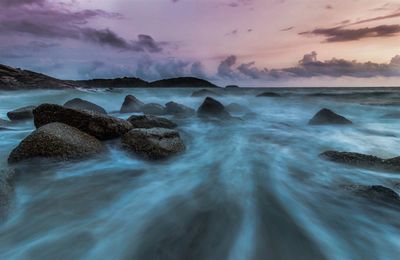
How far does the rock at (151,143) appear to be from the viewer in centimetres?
705

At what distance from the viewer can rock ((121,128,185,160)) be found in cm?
705

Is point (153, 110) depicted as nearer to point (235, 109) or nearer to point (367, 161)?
point (235, 109)

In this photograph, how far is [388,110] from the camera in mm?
19625

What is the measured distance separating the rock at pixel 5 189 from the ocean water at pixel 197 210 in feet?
0.31

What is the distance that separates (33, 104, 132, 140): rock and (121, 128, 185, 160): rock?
2.16 feet

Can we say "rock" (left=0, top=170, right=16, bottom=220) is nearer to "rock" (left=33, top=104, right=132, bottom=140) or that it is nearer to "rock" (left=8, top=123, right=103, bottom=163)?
"rock" (left=8, top=123, right=103, bottom=163)

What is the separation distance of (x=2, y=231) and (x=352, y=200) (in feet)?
14.9

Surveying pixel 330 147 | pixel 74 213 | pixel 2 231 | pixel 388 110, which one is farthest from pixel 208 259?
pixel 388 110

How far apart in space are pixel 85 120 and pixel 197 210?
13.3 ft

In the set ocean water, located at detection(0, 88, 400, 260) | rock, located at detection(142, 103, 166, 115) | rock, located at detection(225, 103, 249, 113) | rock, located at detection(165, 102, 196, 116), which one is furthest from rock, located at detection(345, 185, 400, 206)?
rock, located at detection(225, 103, 249, 113)

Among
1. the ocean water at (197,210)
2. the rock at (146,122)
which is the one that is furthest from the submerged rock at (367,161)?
the rock at (146,122)

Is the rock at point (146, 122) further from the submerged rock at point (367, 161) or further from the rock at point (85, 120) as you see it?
the submerged rock at point (367, 161)

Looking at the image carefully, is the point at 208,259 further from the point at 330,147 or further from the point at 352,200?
the point at 330,147

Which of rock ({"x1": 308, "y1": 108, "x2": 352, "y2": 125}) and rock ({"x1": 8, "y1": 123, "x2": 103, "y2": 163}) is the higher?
rock ({"x1": 8, "y1": 123, "x2": 103, "y2": 163})
